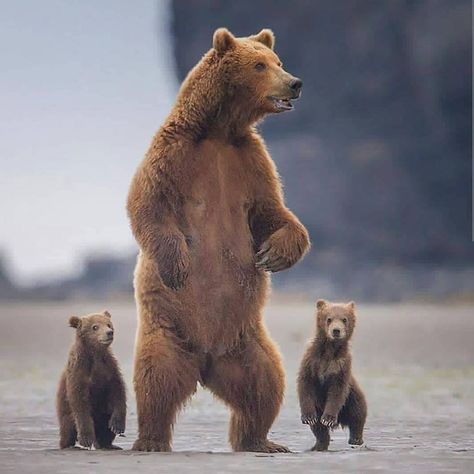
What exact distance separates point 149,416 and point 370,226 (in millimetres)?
50891

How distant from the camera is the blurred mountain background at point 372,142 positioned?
54750 millimetres

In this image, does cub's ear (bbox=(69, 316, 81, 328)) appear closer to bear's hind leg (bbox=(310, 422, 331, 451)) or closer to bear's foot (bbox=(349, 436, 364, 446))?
bear's hind leg (bbox=(310, 422, 331, 451))

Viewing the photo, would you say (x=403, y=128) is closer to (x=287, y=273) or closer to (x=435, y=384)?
(x=287, y=273)

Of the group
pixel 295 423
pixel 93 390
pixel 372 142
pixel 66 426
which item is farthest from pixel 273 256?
pixel 372 142

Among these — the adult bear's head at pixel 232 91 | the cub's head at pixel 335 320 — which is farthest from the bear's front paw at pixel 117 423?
the adult bear's head at pixel 232 91

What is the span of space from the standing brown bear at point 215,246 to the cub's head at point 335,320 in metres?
0.69

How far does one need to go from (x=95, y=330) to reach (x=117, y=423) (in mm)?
520

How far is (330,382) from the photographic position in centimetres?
772

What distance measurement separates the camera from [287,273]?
54375 mm

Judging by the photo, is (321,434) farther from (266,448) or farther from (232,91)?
(232,91)

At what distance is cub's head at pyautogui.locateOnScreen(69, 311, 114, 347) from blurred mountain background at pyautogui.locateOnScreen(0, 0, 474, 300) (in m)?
45.9

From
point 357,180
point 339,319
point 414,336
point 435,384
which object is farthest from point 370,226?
point 339,319

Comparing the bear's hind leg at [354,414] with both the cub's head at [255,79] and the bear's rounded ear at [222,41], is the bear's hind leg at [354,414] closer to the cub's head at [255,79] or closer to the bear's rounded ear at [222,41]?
the cub's head at [255,79]

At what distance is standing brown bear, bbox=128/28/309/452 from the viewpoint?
6.82 meters
